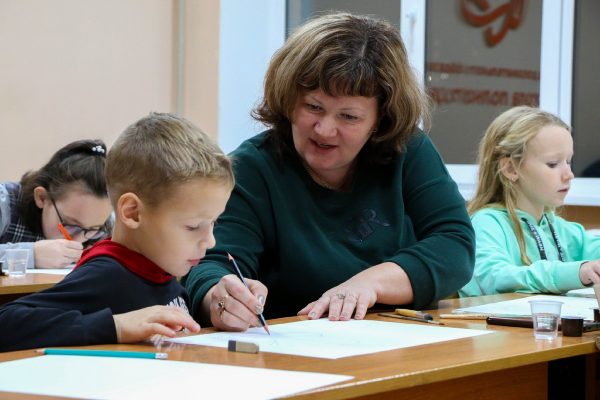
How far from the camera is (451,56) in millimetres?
4547

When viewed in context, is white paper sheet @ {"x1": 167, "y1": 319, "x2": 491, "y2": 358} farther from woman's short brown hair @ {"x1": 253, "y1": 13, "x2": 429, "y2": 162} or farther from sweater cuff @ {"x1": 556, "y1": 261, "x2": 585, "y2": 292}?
sweater cuff @ {"x1": 556, "y1": 261, "x2": 585, "y2": 292}

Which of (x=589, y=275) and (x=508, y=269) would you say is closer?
(x=589, y=275)

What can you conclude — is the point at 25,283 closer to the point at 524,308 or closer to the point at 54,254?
the point at 54,254

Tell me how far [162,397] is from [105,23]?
13.7ft

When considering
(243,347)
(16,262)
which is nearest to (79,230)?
(16,262)

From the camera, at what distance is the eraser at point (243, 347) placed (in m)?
1.38

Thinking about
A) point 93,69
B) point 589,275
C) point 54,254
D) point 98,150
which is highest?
point 93,69

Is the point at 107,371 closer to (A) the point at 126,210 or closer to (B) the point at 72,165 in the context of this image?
(A) the point at 126,210

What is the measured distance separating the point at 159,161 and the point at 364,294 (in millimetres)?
494

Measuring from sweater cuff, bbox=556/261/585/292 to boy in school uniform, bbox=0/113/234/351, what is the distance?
1171 mm

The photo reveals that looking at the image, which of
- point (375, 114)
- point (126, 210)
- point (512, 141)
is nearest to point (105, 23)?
point (512, 141)

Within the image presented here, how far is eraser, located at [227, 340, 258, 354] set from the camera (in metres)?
1.38

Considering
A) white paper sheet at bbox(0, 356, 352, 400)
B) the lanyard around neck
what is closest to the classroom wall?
the lanyard around neck

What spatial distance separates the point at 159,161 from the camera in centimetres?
164
